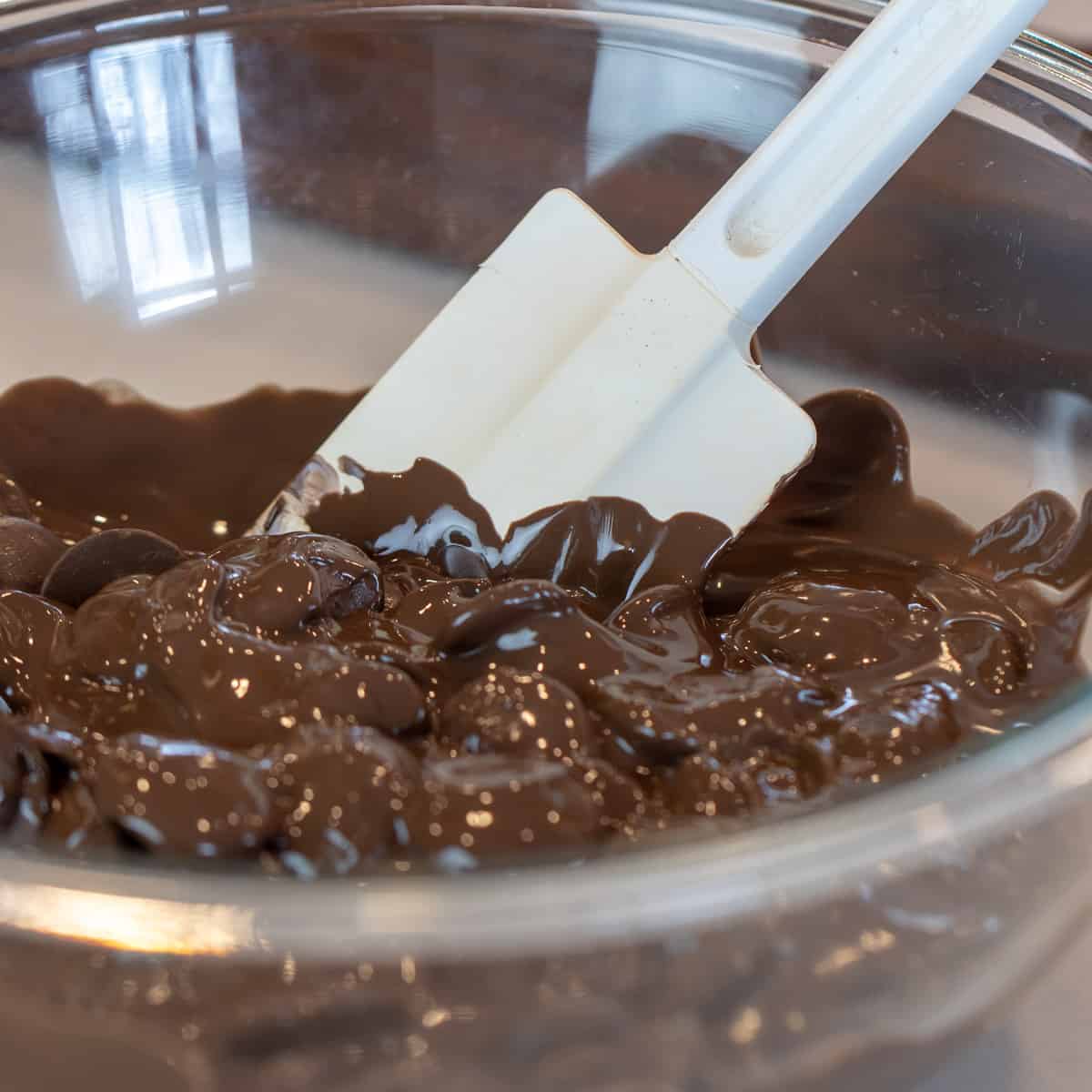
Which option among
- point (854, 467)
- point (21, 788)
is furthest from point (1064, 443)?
point (21, 788)

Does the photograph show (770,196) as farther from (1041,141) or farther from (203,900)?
(203,900)

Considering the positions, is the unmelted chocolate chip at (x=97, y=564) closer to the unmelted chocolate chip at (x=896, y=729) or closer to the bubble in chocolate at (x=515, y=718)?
the bubble in chocolate at (x=515, y=718)

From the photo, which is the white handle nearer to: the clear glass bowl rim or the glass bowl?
the glass bowl

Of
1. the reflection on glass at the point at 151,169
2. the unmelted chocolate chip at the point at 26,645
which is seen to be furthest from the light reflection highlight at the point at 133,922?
the reflection on glass at the point at 151,169

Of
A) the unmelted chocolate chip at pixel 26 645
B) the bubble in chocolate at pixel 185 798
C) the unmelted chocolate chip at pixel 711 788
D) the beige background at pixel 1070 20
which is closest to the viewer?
the bubble in chocolate at pixel 185 798

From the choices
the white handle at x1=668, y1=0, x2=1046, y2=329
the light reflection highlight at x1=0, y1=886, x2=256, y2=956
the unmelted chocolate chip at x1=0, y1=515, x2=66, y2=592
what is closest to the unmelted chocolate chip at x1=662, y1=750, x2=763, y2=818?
the light reflection highlight at x1=0, y1=886, x2=256, y2=956

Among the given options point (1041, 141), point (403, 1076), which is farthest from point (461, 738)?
point (1041, 141)

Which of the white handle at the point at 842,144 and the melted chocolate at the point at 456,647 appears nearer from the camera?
the melted chocolate at the point at 456,647

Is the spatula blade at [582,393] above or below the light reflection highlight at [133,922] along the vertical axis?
above
